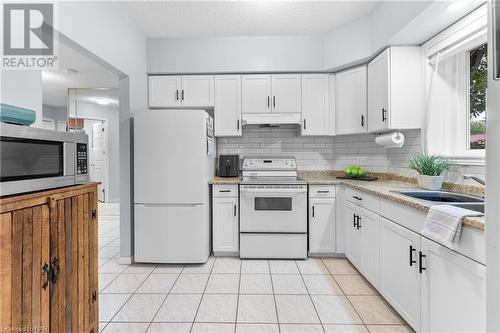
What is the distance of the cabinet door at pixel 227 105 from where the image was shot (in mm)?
3297

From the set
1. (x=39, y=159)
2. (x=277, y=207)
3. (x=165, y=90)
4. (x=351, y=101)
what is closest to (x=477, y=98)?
(x=351, y=101)

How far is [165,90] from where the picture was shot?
10.9 ft

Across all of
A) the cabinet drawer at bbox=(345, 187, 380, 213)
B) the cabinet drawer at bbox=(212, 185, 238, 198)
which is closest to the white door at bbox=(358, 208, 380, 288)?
the cabinet drawer at bbox=(345, 187, 380, 213)

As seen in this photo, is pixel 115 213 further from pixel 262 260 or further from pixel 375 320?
pixel 375 320

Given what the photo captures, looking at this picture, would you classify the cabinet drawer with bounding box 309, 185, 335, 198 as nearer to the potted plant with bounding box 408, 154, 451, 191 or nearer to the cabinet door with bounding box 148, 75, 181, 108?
the potted plant with bounding box 408, 154, 451, 191

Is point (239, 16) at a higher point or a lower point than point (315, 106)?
higher

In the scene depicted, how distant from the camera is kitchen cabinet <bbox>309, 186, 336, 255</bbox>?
296 cm

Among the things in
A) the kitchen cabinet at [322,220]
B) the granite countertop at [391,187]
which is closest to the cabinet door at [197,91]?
the granite countertop at [391,187]

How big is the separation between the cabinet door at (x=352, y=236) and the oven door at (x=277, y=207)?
17.9 inches

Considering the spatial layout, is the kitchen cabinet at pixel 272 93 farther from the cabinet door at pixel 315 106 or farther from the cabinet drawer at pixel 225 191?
the cabinet drawer at pixel 225 191

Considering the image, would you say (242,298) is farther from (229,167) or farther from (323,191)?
(229,167)

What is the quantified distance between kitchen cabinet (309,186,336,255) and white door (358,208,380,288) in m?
0.48
